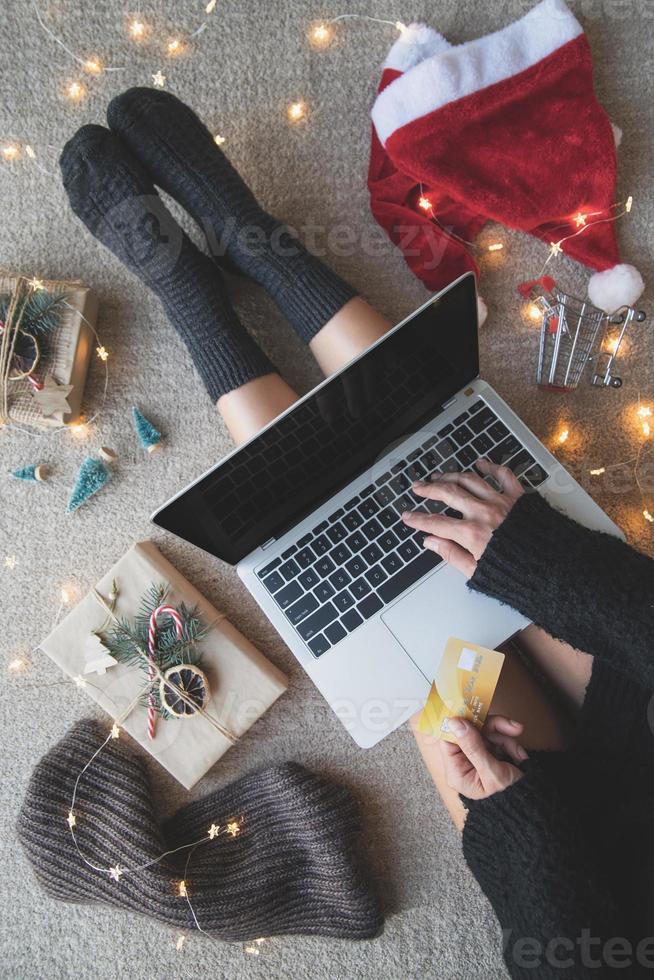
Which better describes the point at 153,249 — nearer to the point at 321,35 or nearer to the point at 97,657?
the point at 321,35

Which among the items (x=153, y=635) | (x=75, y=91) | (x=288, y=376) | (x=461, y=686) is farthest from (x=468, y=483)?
(x=75, y=91)

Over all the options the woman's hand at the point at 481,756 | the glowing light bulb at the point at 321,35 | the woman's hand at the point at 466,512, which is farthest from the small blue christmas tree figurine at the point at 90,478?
the glowing light bulb at the point at 321,35

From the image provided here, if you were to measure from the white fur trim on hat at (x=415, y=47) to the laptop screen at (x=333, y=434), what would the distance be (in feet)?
1.64

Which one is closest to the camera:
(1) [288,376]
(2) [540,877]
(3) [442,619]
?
(2) [540,877]

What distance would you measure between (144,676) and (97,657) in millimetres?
72

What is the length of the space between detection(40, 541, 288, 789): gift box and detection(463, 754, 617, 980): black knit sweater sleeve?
1.12 ft

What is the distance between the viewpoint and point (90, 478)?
96 cm

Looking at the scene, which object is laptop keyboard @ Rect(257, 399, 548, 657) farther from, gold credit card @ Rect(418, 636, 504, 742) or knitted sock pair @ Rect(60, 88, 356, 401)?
knitted sock pair @ Rect(60, 88, 356, 401)

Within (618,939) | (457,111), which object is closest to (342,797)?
(618,939)

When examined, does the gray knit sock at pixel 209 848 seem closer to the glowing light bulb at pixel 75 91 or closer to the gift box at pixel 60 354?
the gift box at pixel 60 354

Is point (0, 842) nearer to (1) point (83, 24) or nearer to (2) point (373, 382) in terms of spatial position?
(2) point (373, 382)

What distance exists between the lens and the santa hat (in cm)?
92

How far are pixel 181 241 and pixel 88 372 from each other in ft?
0.80

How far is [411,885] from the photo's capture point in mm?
970
